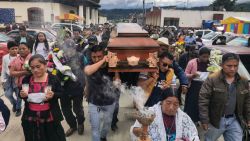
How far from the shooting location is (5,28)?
17812mm

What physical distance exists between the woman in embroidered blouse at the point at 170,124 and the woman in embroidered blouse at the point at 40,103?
995mm

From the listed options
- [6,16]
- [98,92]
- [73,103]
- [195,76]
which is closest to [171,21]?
[6,16]

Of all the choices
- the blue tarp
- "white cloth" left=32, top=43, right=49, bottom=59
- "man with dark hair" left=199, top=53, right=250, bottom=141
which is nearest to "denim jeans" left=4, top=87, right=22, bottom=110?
"white cloth" left=32, top=43, right=49, bottom=59

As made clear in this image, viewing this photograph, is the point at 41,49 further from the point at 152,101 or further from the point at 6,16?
the point at 6,16

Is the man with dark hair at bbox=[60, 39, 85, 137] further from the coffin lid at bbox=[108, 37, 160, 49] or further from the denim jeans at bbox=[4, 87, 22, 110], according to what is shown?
the coffin lid at bbox=[108, 37, 160, 49]

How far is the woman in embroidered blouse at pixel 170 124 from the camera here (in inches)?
112

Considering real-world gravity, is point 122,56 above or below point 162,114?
above

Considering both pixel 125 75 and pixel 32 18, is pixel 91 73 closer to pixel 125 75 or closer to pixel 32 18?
pixel 125 75

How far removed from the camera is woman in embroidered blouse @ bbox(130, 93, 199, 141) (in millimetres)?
2844

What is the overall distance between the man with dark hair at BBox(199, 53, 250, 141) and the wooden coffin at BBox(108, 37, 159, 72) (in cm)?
81

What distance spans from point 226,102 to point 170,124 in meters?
0.84

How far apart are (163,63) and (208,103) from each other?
745mm

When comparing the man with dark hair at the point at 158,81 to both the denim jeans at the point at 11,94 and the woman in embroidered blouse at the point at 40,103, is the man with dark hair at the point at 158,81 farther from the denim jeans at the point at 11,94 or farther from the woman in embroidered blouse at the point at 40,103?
the denim jeans at the point at 11,94

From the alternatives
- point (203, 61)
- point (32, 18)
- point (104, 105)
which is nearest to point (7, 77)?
point (104, 105)
